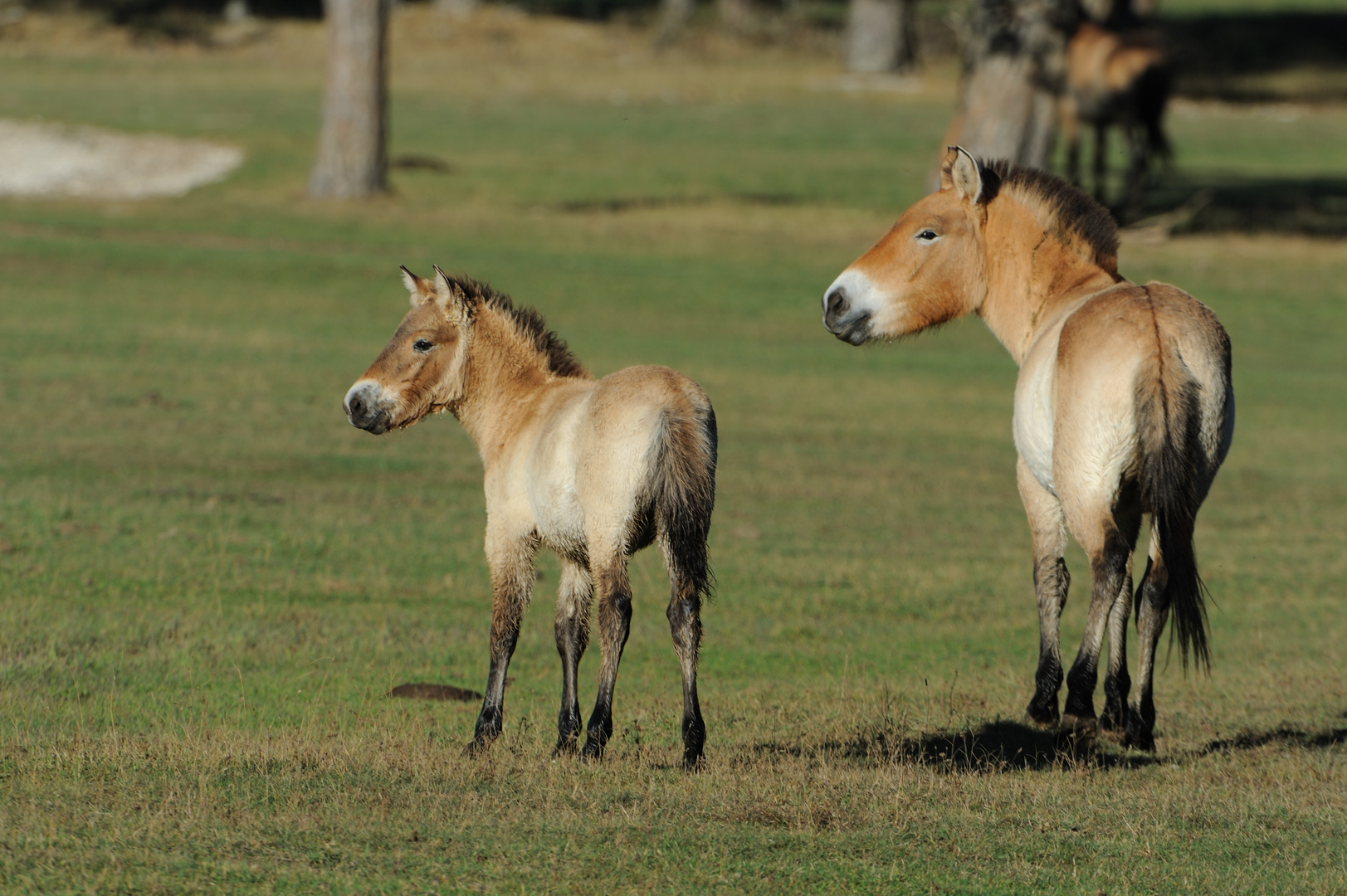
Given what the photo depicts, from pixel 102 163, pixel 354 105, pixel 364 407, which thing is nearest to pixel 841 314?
pixel 364 407

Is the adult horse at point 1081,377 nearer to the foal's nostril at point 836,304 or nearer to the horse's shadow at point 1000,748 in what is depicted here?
the foal's nostril at point 836,304

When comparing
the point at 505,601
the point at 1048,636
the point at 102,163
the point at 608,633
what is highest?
the point at 608,633

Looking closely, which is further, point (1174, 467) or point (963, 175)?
point (963, 175)

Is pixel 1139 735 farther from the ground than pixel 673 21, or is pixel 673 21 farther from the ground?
pixel 673 21

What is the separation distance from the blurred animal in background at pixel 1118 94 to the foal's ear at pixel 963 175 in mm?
21555

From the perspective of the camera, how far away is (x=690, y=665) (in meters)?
7.10

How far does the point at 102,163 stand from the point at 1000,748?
95.2 feet

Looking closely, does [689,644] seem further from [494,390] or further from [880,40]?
[880,40]

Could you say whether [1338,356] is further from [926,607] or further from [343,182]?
[343,182]

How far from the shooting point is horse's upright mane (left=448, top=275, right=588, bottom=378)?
8.16 m

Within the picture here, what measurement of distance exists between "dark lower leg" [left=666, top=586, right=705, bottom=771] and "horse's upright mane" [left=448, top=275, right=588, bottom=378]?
1.58m

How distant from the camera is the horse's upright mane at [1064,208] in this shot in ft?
28.2

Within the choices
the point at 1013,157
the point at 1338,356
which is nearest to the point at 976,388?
the point at 1338,356

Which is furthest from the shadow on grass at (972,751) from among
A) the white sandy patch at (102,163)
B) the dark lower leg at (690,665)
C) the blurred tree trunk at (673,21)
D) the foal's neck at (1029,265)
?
the blurred tree trunk at (673,21)
